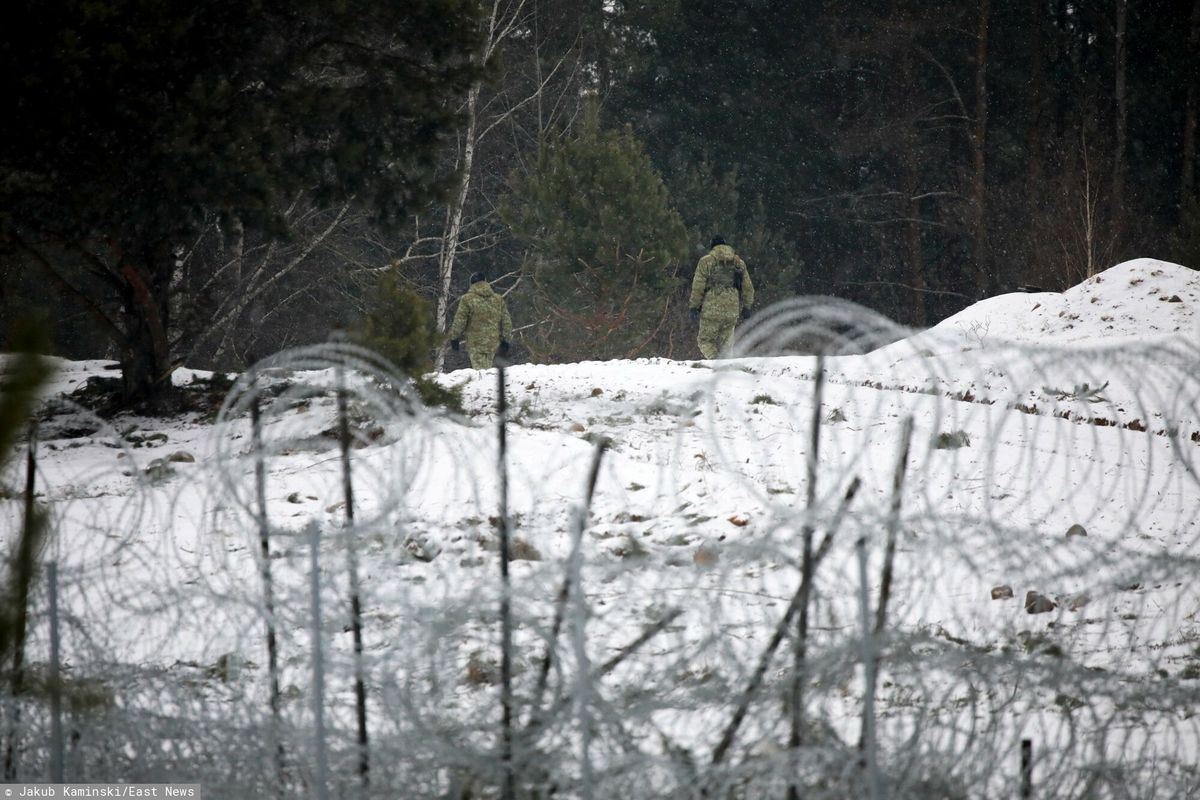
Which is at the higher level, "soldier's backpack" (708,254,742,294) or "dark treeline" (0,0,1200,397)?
"dark treeline" (0,0,1200,397)

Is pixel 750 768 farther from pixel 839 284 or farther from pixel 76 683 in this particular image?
pixel 839 284

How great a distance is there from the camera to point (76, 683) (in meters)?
3.48

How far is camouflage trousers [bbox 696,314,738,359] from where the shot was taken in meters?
13.5

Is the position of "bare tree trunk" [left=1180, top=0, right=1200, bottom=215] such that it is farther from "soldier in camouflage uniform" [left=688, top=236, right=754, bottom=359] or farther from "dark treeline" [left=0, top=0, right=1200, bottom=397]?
"soldier in camouflage uniform" [left=688, top=236, right=754, bottom=359]

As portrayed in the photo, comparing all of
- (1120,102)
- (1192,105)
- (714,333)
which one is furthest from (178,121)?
(1192,105)

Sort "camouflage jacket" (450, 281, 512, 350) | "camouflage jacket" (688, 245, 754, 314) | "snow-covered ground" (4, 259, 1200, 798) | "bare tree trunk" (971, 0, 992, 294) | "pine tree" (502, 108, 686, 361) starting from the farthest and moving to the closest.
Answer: "bare tree trunk" (971, 0, 992, 294) < "pine tree" (502, 108, 686, 361) < "camouflage jacket" (688, 245, 754, 314) < "camouflage jacket" (450, 281, 512, 350) < "snow-covered ground" (4, 259, 1200, 798)

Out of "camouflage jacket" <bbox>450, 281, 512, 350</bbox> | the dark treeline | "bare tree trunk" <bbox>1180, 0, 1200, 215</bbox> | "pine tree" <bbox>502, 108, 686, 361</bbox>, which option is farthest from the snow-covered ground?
"bare tree trunk" <bbox>1180, 0, 1200, 215</bbox>

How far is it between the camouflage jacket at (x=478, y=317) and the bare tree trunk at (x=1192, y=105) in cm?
1735

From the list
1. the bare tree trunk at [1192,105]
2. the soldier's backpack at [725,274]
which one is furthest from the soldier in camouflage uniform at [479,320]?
the bare tree trunk at [1192,105]

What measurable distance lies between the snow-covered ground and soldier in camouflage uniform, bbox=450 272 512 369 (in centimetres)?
146

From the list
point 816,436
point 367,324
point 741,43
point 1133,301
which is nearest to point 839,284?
point 741,43

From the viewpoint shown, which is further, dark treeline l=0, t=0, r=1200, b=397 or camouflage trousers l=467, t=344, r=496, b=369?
camouflage trousers l=467, t=344, r=496, b=369

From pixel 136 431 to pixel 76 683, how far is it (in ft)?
22.8

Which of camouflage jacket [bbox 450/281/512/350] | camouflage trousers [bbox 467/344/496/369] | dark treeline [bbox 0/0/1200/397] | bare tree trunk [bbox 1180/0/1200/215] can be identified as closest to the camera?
dark treeline [bbox 0/0/1200/397]
